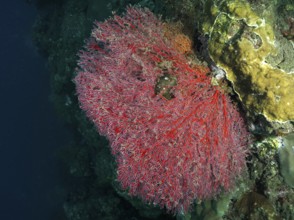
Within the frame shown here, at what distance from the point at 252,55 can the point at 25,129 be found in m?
13.4

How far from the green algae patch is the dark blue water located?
36.4 ft

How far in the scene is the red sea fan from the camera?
3348mm

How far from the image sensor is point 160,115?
3.36m

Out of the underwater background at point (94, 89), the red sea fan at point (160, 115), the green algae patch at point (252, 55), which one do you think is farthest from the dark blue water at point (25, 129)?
the green algae patch at point (252, 55)

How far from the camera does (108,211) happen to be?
797cm

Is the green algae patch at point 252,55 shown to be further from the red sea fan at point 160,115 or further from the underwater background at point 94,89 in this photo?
the red sea fan at point 160,115

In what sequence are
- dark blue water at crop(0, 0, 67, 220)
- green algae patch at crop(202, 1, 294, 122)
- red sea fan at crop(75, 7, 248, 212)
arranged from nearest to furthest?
green algae patch at crop(202, 1, 294, 122) < red sea fan at crop(75, 7, 248, 212) < dark blue water at crop(0, 0, 67, 220)

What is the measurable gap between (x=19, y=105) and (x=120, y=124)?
12.6 metres

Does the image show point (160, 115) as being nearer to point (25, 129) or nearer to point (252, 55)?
point (252, 55)

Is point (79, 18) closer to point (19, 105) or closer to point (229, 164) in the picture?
point (229, 164)

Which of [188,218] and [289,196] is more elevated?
[289,196]

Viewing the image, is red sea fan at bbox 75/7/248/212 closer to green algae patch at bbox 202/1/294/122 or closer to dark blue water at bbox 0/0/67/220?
green algae patch at bbox 202/1/294/122

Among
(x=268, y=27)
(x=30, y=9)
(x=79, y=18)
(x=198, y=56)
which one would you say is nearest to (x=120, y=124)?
(x=198, y=56)

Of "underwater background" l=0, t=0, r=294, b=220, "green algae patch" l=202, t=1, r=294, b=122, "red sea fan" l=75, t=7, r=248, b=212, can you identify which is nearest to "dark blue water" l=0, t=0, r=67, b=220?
"underwater background" l=0, t=0, r=294, b=220
